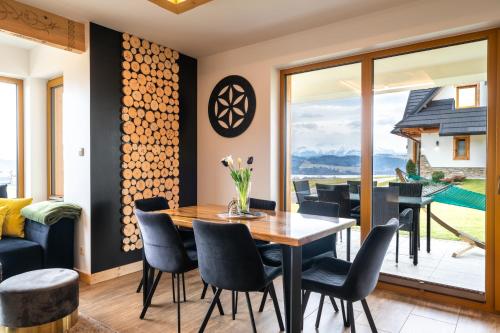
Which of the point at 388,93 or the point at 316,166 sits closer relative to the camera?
the point at 388,93

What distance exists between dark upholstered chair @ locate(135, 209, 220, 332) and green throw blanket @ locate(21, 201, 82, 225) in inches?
53.8

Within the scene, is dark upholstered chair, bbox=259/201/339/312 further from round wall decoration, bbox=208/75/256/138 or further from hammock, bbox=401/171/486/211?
round wall decoration, bbox=208/75/256/138

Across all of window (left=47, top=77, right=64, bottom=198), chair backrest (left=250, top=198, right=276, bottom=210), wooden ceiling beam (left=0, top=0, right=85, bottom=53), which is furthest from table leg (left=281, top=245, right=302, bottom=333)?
window (left=47, top=77, right=64, bottom=198)

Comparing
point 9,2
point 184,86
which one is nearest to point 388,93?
point 184,86

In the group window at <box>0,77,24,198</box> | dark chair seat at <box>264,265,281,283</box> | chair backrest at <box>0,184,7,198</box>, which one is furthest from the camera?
window at <box>0,77,24,198</box>

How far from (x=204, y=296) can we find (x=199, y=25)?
260cm

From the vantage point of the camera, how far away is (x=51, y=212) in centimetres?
330

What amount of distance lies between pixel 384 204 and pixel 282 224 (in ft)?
4.87

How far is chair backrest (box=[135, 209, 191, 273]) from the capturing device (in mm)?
2307

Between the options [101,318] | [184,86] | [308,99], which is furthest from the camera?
[184,86]

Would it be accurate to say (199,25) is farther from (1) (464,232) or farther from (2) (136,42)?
(1) (464,232)

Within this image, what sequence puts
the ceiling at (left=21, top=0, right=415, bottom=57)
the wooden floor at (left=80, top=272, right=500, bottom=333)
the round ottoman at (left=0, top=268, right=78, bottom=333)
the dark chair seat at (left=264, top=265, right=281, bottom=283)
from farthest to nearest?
the ceiling at (left=21, top=0, right=415, bottom=57) < the wooden floor at (left=80, top=272, right=500, bottom=333) < the round ottoman at (left=0, top=268, right=78, bottom=333) < the dark chair seat at (left=264, top=265, right=281, bottom=283)

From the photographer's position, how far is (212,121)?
175 inches

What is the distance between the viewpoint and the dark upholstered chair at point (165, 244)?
90.9 inches
